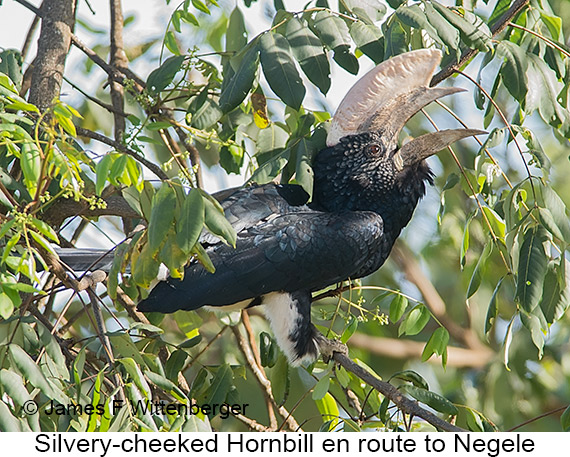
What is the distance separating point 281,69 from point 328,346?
3.00 ft

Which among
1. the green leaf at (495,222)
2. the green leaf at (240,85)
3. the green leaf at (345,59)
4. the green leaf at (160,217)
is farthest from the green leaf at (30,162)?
the green leaf at (495,222)

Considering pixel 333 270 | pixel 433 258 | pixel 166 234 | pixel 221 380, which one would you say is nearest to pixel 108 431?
pixel 166 234

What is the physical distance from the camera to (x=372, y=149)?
2.40 metres

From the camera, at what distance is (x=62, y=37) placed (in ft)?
7.64

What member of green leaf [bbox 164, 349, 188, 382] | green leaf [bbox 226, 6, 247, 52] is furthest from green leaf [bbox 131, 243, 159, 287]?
green leaf [bbox 226, 6, 247, 52]

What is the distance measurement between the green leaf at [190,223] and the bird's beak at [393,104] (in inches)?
39.3

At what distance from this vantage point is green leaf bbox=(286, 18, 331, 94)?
5.93 ft

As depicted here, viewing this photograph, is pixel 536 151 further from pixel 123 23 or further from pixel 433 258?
pixel 433 258

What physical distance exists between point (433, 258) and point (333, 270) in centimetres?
172

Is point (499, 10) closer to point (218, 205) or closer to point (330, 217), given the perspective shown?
point (330, 217)

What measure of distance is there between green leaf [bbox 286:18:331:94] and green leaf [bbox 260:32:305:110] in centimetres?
Result: 2

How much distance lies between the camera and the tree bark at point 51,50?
2.26 meters

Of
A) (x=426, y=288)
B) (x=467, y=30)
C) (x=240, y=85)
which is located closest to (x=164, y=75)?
(x=240, y=85)
